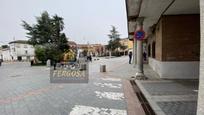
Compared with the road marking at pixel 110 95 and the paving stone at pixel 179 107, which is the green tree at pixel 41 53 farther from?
the paving stone at pixel 179 107

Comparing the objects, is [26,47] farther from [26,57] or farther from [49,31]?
[49,31]

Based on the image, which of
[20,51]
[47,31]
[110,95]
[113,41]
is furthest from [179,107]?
[20,51]

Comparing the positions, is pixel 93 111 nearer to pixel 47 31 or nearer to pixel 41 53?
pixel 41 53

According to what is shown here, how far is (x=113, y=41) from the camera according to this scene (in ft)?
253

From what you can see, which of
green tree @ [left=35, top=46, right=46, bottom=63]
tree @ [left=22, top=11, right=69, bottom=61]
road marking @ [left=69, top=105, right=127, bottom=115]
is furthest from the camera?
tree @ [left=22, top=11, right=69, bottom=61]

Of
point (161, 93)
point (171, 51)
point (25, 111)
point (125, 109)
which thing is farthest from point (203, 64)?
point (171, 51)

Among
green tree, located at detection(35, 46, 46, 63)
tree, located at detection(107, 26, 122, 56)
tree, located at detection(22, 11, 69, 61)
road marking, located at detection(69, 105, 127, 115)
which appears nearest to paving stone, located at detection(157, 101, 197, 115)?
road marking, located at detection(69, 105, 127, 115)

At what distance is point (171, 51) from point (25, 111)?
27.1 feet

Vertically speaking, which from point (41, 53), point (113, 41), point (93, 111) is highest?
point (113, 41)

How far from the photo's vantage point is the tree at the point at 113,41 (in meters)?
76.4

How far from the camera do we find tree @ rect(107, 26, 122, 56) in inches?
3007

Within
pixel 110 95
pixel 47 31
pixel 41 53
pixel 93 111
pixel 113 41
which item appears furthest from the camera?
pixel 113 41

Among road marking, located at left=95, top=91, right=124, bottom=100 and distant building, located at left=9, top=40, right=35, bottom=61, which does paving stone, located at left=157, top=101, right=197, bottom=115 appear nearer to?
road marking, located at left=95, top=91, right=124, bottom=100

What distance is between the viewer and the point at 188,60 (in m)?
11.4
